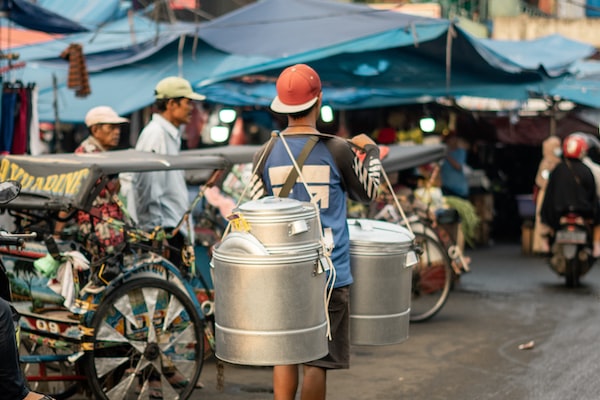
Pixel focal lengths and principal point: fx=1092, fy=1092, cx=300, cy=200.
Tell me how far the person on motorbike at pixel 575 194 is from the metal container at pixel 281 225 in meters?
8.67

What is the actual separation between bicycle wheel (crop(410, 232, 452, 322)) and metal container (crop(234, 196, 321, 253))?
19.0 ft

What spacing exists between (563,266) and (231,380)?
21.1 feet

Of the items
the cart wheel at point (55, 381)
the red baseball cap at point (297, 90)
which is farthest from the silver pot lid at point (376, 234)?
the cart wheel at point (55, 381)

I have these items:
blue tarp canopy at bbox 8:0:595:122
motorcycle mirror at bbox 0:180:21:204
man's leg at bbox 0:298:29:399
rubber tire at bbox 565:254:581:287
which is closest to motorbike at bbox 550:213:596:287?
rubber tire at bbox 565:254:581:287

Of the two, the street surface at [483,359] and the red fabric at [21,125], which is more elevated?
the red fabric at [21,125]

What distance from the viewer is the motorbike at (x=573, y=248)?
1306 centimetres

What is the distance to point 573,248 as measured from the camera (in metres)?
13.1

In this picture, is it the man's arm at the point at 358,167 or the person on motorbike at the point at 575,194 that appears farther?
the person on motorbike at the point at 575,194

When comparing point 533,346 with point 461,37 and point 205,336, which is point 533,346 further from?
point 461,37

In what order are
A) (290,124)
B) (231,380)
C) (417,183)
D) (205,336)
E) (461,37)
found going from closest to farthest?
(290,124)
(205,336)
(231,380)
(417,183)
(461,37)

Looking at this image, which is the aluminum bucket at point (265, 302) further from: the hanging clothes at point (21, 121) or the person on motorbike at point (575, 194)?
the person on motorbike at point (575, 194)

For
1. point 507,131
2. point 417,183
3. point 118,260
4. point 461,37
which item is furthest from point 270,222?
point 507,131

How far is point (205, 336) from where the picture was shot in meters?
7.23

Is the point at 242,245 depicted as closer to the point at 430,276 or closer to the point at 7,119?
the point at 430,276
